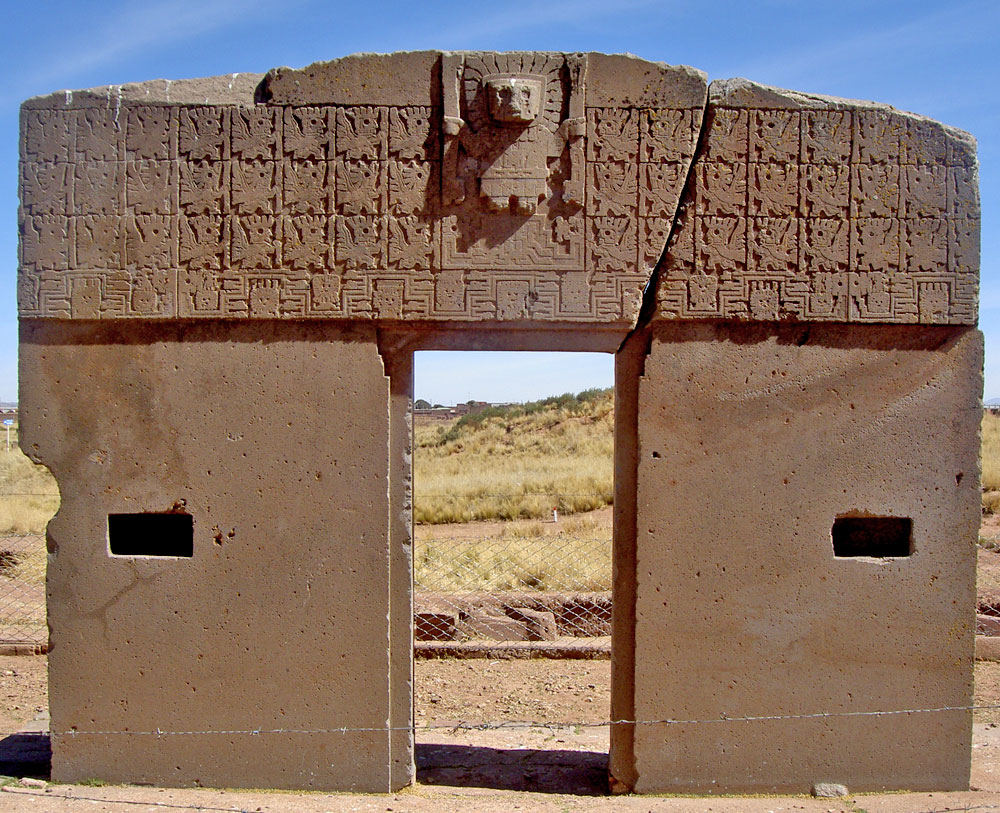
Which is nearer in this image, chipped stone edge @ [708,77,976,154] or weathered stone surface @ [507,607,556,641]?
chipped stone edge @ [708,77,976,154]

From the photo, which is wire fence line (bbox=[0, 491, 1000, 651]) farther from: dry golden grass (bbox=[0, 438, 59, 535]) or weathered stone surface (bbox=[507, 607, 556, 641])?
dry golden grass (bbox=[0, 438, 59, 535])

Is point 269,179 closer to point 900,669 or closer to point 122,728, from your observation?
point 122,728

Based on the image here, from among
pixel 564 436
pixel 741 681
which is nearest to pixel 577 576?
pixel 741 681

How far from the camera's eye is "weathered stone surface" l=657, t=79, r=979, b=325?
394 centimetres

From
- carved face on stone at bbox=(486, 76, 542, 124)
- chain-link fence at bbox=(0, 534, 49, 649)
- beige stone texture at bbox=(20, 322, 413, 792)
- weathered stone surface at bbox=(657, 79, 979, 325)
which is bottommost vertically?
chain-link fence at bbox=(0, 534, 49, 649)

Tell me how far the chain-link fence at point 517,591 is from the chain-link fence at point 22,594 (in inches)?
118

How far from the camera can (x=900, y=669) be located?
13.2ft

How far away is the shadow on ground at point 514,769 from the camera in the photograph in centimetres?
434

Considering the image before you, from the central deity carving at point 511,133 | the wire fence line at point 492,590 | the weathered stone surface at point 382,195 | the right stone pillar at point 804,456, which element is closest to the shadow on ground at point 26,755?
the wire fence line at point 492,590

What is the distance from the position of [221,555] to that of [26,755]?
5.75ft

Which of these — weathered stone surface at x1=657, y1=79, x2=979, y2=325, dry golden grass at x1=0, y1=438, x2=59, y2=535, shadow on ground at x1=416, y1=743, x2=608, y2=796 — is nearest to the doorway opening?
shadow on ground at x1=416, y1=743, x2=608, y2=796

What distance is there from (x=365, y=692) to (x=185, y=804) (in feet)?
2.87

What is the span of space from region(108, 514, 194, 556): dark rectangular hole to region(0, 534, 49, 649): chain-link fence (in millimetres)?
2482

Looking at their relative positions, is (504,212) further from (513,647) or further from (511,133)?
(513,647)
